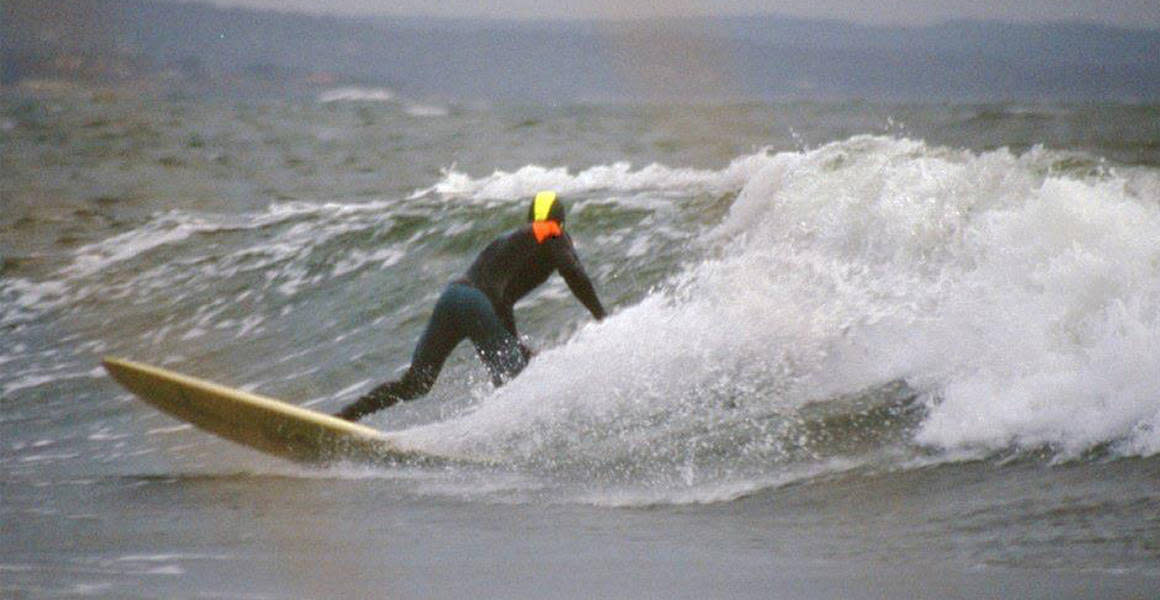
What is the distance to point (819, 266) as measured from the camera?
10.2 m

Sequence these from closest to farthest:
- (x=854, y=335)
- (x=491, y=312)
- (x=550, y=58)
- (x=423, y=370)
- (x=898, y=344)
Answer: (x=491, y=312) < (x=423, y=370) < (x=898, y=344) < (x=854, y=335) < (x=550, y=58)

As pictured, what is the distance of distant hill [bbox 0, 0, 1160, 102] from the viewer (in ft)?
160

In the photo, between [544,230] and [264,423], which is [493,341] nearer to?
[544,230]

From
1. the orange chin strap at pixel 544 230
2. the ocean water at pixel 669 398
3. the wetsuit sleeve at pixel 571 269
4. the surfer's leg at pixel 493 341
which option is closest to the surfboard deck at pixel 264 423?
the ocean water at pixel 669 398

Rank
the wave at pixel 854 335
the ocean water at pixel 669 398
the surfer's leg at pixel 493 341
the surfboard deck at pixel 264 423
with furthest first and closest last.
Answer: the surfer's leg at pixel 493 341
the surfboard deck at pixel 264 423
the wave at pixel 854 335
the ocean water at pixel 669 398

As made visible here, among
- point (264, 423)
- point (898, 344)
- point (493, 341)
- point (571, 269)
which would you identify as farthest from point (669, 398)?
point (264, 423)

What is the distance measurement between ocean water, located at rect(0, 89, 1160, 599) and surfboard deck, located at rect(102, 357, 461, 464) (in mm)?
119

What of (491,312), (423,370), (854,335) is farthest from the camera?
(854,335)

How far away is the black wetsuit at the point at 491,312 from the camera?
26.7ft

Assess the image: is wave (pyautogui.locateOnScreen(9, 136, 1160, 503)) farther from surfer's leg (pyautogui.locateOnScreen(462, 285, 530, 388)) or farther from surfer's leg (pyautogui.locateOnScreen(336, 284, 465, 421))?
surfer's leg (pyautogui.locateOnScreen(336, 284, 465, 421))

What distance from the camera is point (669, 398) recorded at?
28.1ft

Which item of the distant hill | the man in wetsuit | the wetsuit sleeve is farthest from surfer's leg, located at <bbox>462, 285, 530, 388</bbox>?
the distant hill

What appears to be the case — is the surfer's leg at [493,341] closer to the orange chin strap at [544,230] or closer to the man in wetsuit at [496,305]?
the man in wetsuit at [496,305]

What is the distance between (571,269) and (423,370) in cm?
97
